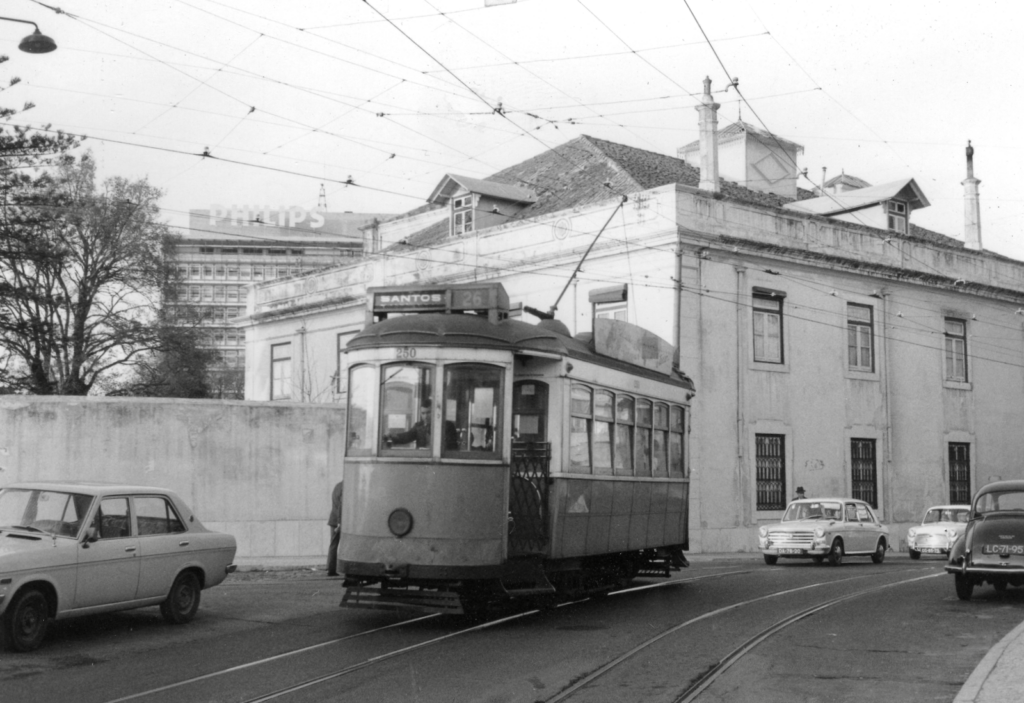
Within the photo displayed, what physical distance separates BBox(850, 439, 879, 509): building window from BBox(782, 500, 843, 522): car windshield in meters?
7.72

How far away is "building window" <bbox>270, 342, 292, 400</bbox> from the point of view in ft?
134

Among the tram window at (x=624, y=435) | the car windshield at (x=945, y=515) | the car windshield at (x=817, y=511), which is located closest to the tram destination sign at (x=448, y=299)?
the tram window at (x=624, y=435)

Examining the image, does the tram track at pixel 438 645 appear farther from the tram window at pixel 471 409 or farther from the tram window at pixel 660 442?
the tram window at pixel 660 442

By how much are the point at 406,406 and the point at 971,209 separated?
32.1 meters

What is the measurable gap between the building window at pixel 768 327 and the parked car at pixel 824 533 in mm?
5720

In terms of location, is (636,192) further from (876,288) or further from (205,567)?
(205,567)

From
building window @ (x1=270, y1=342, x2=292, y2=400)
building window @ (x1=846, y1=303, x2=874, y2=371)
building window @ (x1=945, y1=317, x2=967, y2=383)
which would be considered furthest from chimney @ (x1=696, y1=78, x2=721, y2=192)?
building window @ (x1=270, y1=342, x2=292, y2=400)

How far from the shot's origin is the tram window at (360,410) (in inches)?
489

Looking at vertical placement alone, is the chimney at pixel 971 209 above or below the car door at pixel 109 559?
above

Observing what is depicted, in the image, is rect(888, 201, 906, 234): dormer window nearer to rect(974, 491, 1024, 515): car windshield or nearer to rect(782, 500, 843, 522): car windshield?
Result: rect(782, 500, 843, 522): car windshield

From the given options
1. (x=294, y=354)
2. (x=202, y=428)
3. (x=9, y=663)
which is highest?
(x=294, y=354)

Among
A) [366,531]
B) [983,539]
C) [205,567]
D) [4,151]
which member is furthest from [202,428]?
[983,539]

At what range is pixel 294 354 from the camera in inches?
1599

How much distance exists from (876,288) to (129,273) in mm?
24031
